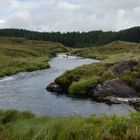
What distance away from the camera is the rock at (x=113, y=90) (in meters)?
42.8

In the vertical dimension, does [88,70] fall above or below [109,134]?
below

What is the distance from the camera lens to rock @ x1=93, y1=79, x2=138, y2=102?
42.8 m

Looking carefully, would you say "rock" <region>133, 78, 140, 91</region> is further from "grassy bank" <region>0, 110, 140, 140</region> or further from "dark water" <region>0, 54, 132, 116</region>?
"grassy bank" <region>0, 110, 140, 140</region>

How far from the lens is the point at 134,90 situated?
44.8 metres

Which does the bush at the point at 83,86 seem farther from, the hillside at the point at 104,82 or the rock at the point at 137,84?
the rock at the point at 137,84

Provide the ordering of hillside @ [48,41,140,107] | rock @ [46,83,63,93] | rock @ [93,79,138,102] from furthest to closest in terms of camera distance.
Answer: rock @ [46,83,63,93], hillside @ [48,41,140,107], rock @ [93,79,138,102]

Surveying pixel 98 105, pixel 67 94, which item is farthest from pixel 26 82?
pixel 98 105

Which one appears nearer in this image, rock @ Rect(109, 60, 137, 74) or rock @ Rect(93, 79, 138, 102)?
rock @ Rect(93, 79, 138, 102)

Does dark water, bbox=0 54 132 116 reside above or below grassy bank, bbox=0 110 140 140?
below

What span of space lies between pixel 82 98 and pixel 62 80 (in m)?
8.43

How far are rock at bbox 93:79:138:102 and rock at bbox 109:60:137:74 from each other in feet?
18.5

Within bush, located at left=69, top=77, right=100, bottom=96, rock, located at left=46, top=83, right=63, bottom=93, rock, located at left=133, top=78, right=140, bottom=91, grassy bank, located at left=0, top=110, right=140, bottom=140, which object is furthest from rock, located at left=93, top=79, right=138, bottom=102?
grassy bank, located at left=0, top=110, right=140, bottom=140

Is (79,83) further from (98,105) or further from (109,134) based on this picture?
(109,134)

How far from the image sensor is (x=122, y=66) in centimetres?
5253
